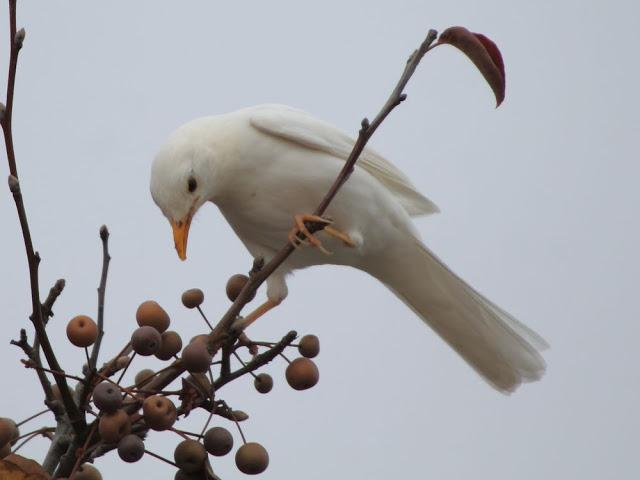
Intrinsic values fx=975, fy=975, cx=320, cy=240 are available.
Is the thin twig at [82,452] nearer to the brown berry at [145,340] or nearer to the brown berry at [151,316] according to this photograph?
the brown berry at [145,340]

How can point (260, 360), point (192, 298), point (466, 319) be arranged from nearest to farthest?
point (260, 360)
point (192, 298)
point (466, 319)

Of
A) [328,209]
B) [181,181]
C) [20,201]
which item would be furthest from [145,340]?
[328,209]

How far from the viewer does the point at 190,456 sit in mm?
2312

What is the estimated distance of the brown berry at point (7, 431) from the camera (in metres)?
2.35

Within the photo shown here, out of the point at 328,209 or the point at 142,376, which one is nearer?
the point at 142,376

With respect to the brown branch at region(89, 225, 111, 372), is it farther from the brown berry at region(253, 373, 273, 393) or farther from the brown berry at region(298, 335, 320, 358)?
the brown berry at region(298, 335, 320, 358)

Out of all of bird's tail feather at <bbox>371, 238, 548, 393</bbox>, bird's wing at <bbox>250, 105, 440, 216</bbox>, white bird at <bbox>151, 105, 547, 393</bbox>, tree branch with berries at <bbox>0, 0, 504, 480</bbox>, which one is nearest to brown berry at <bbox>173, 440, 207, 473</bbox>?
tree branch with berries at <bbox>0, 0, 504, 480</bbox>

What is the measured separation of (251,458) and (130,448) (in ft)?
1.27

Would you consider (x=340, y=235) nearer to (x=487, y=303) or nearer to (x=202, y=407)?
(x=487, y=303)

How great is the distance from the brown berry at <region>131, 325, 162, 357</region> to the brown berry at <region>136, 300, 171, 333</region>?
0.55 feet

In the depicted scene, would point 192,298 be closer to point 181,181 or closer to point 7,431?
point 7,431

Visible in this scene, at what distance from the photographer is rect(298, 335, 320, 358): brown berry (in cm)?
280

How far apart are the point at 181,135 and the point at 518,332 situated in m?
1.79

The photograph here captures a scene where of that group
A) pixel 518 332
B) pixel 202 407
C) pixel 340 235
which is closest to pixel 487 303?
pixel 518 332
